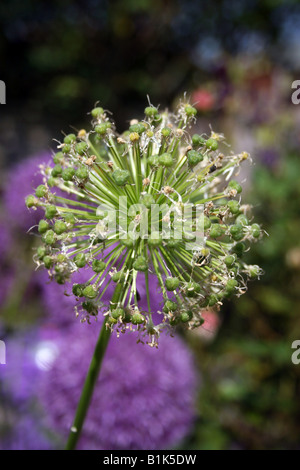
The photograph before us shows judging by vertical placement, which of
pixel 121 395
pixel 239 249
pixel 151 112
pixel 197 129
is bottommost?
pixel 121 395

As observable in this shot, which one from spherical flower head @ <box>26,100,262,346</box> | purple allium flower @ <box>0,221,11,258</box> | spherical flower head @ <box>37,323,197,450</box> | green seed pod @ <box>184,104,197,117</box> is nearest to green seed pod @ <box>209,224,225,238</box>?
spherical flower head @ <box>26,100,262,346</box>

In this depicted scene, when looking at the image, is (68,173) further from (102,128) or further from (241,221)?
(241,221)

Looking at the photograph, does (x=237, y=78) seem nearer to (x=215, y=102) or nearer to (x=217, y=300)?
(x=215, y=102)

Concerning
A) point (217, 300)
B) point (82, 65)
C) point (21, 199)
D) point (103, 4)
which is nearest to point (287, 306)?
point (21, 199)

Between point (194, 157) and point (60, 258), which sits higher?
point (194, 157)

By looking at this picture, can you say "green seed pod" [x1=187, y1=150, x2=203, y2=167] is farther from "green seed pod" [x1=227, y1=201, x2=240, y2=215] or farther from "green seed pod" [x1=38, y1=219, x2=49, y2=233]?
"green seed pod" [x1=38, y1=219, x2=49, y2=233]

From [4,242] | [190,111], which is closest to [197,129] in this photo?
[4,242]
